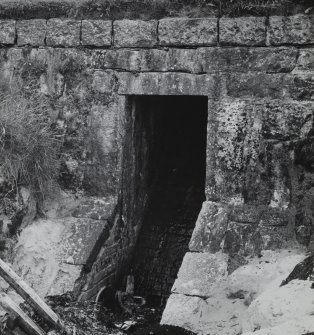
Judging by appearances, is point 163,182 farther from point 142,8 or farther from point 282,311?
point 282,311

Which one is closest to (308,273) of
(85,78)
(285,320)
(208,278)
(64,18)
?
(285,320)

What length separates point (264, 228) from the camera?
16.2 feet

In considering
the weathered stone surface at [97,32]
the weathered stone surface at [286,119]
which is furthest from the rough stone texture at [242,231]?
the weathered stone surface at [97,32]

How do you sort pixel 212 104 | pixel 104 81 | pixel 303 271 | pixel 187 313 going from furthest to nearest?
pixel 104 81, pixel 212 104, pixel 187 313, pixel 303 271

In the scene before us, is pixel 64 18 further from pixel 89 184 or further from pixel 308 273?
pixel 308 273

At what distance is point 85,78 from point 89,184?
114 cm

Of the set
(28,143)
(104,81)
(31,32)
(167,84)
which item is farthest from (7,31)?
(167,84)

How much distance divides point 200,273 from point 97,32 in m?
2.73

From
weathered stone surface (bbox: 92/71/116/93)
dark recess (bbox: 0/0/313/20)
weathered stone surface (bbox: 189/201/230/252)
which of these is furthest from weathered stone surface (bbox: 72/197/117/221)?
dark recess (bbox: 0/0/313/20)

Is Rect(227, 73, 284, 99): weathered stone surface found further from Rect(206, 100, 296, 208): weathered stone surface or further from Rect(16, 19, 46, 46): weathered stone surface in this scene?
Rect(16, 19, 46, 46): weathered stone surface

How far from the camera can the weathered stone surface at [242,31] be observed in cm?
507

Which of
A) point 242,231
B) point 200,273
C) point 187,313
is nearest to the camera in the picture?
point 187,313

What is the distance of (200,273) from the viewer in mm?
4605

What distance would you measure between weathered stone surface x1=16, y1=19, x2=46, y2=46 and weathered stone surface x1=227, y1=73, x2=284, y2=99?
214 centimetres
